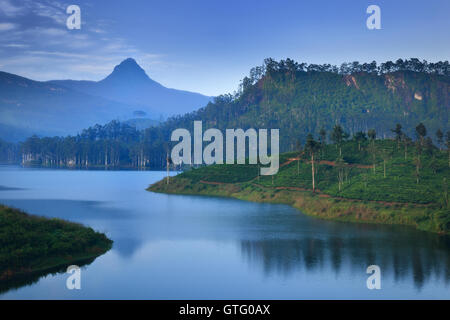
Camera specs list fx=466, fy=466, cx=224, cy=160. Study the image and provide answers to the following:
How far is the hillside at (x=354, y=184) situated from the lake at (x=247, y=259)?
16.3 ft

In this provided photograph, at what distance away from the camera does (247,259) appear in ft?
179

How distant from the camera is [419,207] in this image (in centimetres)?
7694

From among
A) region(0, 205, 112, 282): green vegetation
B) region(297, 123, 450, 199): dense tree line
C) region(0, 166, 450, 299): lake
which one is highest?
region(297, 123, 450, 199): dense tree line

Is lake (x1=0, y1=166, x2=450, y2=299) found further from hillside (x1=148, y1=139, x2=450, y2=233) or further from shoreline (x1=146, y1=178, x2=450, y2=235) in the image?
hillside (x1=148, y1=139, x2=450, y2=233)

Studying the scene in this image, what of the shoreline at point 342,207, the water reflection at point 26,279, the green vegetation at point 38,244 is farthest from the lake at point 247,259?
the shoreline at point 342,207

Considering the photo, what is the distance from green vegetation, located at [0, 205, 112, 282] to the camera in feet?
150

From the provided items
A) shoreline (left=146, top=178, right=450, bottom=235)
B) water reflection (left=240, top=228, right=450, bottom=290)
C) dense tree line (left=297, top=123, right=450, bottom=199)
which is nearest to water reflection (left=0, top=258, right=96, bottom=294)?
water reflection (left=240, top=228, right=450, bottom=290)

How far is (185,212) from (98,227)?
22.1 m

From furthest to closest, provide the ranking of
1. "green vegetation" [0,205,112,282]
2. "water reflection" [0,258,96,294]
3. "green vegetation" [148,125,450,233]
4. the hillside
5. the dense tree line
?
the dense tree line, "green vegetation" [148,125,450,233], the hillside, "green vegetation" [0,205,112,282], "water reflection" [0,258,96,294]

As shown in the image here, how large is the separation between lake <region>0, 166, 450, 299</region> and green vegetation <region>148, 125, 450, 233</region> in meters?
4.96

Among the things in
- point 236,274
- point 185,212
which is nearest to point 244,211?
point 185,212

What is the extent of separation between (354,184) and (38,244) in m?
63.8
